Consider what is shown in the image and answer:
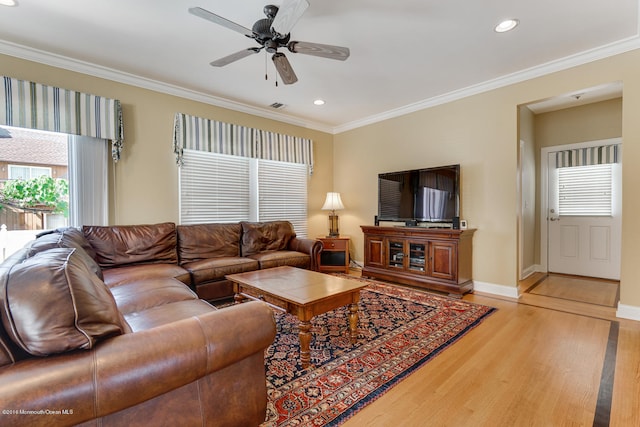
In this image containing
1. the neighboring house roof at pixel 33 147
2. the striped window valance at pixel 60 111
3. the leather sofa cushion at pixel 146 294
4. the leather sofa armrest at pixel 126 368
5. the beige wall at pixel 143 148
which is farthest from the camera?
the beige wall at pixel 143 148

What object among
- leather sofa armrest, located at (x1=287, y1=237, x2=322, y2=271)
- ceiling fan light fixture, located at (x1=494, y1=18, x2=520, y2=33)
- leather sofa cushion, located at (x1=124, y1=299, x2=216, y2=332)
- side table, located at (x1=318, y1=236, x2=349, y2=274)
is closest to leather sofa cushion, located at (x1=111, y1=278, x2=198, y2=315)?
leather sofa cushion, located at (x1=124, y1=299, x2=216, y2=332)

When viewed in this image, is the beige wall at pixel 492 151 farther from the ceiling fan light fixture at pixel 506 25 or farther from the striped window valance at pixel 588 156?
the striped window valance at pixel 588 156

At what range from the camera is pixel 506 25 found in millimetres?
2492

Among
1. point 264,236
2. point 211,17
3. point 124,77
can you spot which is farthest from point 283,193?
point 211,17

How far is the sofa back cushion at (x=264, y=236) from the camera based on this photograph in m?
3.99

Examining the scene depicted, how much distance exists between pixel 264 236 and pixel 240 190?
2.87 ft

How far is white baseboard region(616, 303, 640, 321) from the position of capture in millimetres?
2758

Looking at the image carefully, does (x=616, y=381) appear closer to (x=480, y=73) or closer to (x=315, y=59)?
(x=480, y=73)

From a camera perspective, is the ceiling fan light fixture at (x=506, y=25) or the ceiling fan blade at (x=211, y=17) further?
the ceiling fan light fixture at (x=506, y=25)

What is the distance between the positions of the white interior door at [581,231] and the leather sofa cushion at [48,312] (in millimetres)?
5891

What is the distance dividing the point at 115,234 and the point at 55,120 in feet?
4.20

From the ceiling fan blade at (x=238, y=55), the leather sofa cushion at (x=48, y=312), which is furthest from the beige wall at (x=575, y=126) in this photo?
the leather sofa cushion at (x=48, y=312)

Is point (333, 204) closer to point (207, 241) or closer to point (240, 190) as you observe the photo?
point (240, 190)

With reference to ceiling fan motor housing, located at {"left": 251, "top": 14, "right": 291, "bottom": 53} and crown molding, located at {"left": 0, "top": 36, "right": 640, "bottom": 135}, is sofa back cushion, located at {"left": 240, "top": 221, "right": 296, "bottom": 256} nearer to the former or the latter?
crown molding, located at {"left": 0, "top": 36, "right": 640, "bottom": 135}
